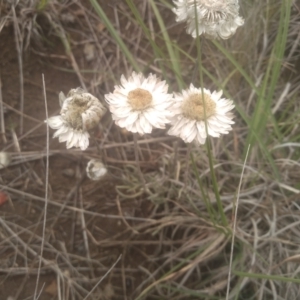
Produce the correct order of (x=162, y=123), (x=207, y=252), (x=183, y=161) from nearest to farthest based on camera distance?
(x=162, y=123) < (x=207, y=252) < (x=183, y=161)

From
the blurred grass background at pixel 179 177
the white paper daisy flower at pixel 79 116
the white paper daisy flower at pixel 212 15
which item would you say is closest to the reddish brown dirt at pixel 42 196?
the blurred grass background at pixel 179 177

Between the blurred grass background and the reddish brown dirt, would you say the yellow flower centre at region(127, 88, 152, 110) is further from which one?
the reddish brown dirt

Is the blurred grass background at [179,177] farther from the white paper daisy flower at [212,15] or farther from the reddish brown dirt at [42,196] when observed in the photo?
the white paper daisy flower at [212,15]

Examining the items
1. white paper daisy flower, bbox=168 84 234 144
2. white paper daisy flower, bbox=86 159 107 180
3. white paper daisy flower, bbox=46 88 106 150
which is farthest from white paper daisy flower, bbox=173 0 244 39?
white paper daisy flower, bbox=86 159 107 180

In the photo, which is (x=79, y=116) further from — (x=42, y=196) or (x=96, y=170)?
(x=42, y=196)

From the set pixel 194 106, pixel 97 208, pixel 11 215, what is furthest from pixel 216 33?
pixel 11 215

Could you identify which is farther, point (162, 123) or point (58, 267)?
point (58, 267)

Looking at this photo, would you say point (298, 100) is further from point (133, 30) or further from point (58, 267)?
point (58, 267)
